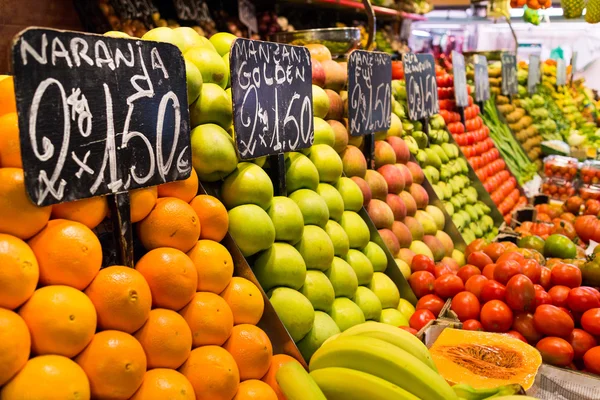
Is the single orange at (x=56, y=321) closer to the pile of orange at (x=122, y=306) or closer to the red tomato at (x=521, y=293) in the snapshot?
the pile of orange at (x=122, y=306)

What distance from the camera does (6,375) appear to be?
1033 millimetres

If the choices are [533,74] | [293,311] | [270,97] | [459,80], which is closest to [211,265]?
[293,311]

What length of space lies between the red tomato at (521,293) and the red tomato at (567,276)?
218 mm

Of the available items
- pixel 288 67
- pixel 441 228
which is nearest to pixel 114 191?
pixel 288 67

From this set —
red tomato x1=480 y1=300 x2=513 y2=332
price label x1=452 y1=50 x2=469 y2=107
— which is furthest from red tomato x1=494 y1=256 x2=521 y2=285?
price label x1=452 y1=50 x2=469 y2=107

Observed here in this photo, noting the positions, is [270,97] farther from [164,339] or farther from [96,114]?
[164,339]

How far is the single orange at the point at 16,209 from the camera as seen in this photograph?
44.4 inches

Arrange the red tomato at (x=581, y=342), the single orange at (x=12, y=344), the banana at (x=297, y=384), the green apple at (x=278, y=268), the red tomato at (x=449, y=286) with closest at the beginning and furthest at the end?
the single orange at (x=12, y=344), the banana at (x=297, y=384), the green apple at (x=278, y=268), the red tomato at (x=581, y=342), the red tomato at (x=449, y=286)

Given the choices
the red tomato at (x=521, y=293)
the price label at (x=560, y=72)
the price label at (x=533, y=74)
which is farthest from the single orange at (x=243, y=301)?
the price label at (x=560, y=72)

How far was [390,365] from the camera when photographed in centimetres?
127

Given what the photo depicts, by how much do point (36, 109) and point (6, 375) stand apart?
52cm

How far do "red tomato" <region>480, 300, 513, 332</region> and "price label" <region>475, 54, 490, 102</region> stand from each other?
315cm

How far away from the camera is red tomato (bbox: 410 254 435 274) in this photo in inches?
101

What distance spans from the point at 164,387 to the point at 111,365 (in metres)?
0.14
